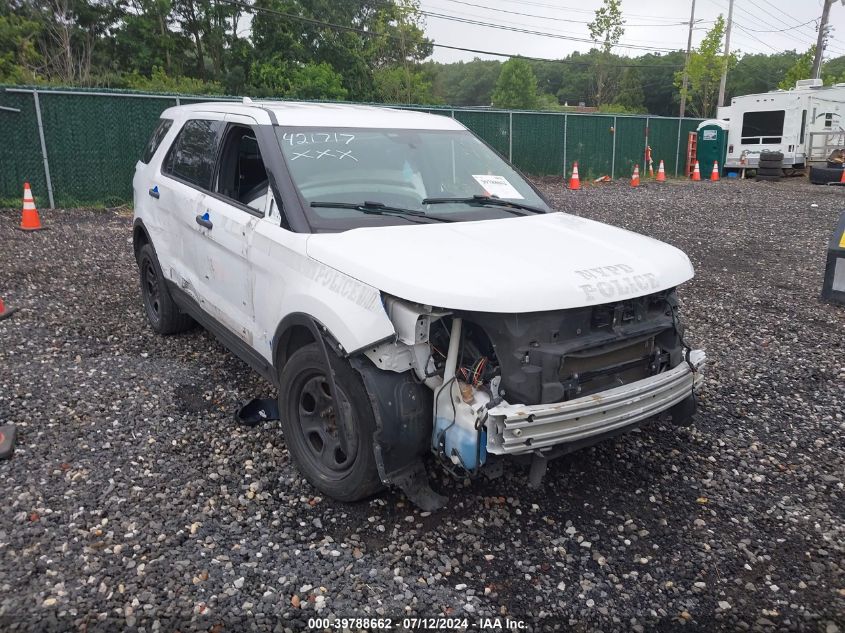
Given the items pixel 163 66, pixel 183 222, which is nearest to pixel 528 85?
pixel 163 66

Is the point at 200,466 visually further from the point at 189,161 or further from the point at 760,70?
the point at 760,70

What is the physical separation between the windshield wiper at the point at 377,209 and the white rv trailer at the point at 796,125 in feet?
74.6

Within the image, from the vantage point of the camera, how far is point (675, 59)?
7562 cm

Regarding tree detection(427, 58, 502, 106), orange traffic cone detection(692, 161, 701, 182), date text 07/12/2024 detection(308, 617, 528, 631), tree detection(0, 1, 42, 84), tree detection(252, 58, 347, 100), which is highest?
tree detection(427, 58, 502, 106)

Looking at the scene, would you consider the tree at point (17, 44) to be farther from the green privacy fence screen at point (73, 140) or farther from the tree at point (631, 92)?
the tree at point (631, 92)

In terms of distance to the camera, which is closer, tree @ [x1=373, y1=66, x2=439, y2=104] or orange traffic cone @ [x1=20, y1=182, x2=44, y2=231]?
orange traffic cone @ [x1=20, y1=182, x2=44, y2=231]

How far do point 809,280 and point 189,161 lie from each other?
7.05m

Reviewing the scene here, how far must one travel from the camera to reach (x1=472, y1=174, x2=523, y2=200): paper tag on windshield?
430 cm

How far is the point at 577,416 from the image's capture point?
2965mm

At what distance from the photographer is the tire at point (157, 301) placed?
5.61 metres

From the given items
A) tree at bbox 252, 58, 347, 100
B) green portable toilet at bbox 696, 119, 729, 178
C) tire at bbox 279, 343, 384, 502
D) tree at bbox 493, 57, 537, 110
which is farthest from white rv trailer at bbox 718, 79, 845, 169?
tree at bbox 493, 57, 537, 110

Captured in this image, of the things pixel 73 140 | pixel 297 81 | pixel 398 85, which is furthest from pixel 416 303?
pixel 398 85

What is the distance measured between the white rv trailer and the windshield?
865 inches

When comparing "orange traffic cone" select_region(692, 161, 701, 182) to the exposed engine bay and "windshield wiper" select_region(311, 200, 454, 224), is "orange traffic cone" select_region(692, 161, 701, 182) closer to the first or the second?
"windshield wiper" select_region(311, 200, 454, 224)
